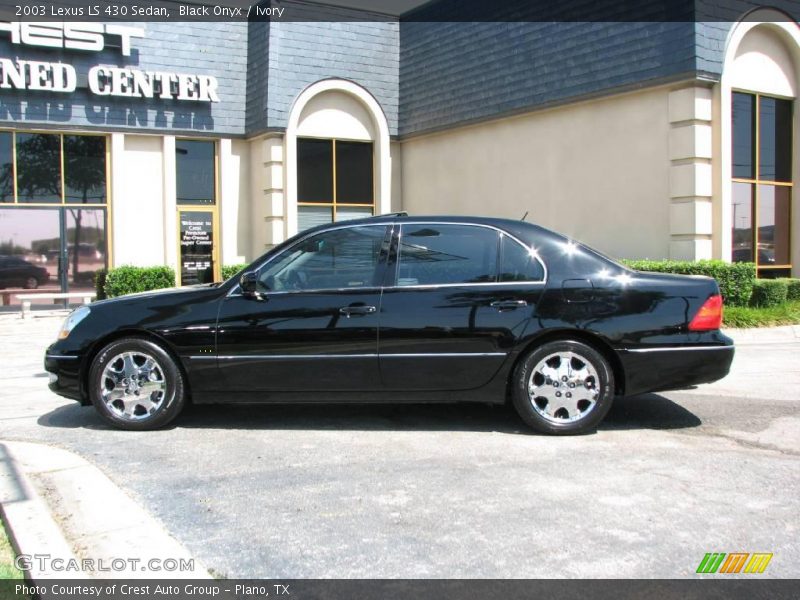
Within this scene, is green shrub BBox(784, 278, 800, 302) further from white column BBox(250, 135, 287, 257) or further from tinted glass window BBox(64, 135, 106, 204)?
tinted glass window BBox(64, 135, 106, 204)

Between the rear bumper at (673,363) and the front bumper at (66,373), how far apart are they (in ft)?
13.4

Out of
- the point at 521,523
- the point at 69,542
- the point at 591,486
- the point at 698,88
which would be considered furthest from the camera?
the point at 698,88

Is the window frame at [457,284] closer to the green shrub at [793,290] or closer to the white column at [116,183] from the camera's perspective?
the green shrub at [793,290]

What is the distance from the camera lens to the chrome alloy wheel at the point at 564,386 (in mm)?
5578

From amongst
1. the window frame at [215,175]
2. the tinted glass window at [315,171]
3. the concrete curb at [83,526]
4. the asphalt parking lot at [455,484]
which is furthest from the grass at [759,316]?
the window frame at [215,175]

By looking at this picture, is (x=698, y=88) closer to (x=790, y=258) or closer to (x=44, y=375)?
(x=790, y=258)

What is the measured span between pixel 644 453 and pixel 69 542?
3.56m

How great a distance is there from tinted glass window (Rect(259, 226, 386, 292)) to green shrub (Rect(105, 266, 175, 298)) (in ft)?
33.7

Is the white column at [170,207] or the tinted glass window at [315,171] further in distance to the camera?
the tinted glass window at [315,171]

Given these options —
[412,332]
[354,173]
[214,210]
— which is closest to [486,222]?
[412,332]

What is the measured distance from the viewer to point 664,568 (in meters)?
3.37

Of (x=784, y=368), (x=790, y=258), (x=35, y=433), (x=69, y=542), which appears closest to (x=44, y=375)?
(x=35, y=433)

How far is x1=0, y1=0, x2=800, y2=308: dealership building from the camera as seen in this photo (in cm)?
1313

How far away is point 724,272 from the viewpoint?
12125mm
